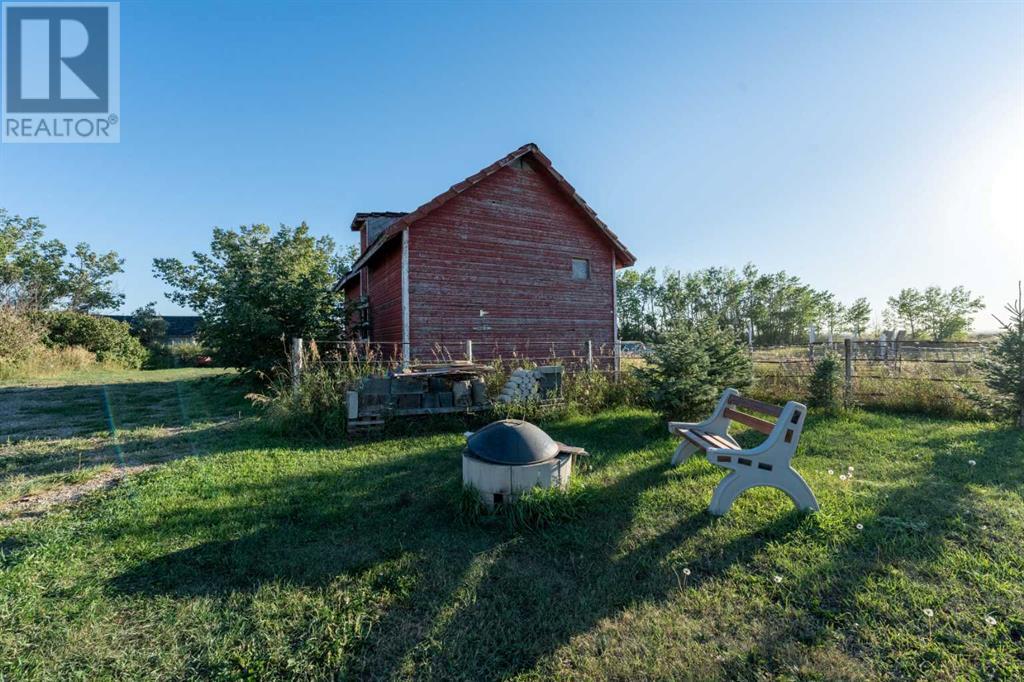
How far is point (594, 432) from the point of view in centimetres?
648

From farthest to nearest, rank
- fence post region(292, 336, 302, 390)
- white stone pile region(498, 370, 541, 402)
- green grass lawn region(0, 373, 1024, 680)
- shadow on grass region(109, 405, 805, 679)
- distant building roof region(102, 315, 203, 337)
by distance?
distant building roof region(102, 315, 203, 337)
white stone pile region(498, 370, 541, 402)
fence post region(292, 336, 302, 390)
shadow on grass region(109, 405, 805, 679)
green grass lawn region(0, 373, 1024, 680)

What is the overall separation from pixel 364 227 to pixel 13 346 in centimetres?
1539

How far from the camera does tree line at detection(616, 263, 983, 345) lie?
3978 centimetres

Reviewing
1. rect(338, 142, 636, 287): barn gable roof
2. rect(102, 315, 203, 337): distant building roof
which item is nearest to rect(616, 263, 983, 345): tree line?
rect(338, 142, 636, 287): barn gable roof

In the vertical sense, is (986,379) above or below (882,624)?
above

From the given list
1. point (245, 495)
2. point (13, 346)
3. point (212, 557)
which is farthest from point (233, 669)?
point (13, 346)

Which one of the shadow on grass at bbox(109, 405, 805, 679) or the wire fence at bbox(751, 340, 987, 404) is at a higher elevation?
the wire fence at bbox(751, 340, 987, 404)

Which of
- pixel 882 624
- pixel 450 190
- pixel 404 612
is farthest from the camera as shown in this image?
pixel 450 190

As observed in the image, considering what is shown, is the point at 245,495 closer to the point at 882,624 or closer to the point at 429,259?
the point at 882,624

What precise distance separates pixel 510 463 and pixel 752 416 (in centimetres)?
257

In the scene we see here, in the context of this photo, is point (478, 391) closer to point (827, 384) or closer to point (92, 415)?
point (827, 384)

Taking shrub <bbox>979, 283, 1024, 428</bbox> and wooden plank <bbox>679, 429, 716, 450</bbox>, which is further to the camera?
shrub <bbox>979, 283, 1024, 428</bbox>

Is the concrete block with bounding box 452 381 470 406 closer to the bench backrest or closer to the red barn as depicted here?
the red barn

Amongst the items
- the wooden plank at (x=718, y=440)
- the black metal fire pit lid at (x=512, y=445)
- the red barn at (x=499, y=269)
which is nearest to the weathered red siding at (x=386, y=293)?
the red barn at (x=499, y=269)
